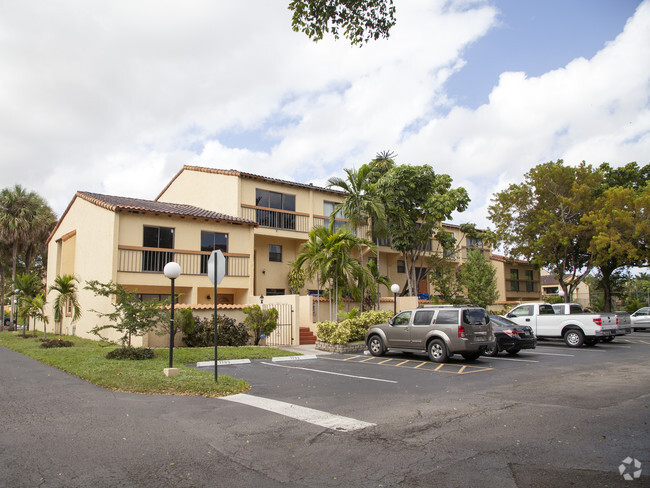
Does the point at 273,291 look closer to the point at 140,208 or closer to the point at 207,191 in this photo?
the point at 207,191

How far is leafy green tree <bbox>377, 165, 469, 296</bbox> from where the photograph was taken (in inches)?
1062

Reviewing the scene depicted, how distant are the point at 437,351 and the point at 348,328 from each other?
470 cm

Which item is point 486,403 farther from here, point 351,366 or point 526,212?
point 526,212

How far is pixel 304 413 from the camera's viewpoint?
7352 millimetres

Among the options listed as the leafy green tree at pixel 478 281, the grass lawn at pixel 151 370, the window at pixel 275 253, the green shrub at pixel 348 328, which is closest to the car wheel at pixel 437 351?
the green shrub at pixel 348 328

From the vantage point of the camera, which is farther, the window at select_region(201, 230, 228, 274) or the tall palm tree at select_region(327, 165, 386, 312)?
the tall palm tree at select_region(327, 165, 386, 312)

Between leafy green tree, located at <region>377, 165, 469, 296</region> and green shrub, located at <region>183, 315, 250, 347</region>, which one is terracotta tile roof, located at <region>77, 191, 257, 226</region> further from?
leafy green tree, located at <region>377, 165, 469, 296</region>

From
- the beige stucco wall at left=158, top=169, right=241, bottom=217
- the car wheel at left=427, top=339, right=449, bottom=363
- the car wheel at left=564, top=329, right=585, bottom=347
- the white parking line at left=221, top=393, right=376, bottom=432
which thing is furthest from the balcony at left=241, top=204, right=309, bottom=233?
the white parking line at left=221, top=393, right=376, bottom=432

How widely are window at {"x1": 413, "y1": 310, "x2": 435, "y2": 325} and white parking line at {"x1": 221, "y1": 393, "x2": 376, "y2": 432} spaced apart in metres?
7.40

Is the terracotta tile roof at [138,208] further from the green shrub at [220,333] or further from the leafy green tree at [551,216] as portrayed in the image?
the leafy green tree at [551,216]

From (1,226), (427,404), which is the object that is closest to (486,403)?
(427,404)

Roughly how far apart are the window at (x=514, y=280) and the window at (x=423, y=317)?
3205cm

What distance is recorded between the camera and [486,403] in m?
8.12

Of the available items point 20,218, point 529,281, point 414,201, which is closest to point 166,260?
point 414,201
